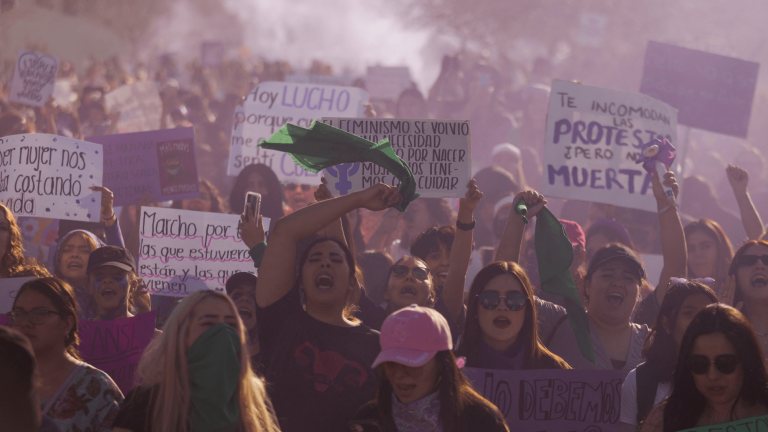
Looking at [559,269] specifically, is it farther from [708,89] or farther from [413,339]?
[708,89]

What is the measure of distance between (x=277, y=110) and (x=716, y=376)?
562 centimetres

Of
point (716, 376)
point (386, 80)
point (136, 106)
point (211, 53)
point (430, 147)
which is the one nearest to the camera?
point (716, 376)

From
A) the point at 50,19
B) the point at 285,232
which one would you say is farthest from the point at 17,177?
the point at 50,19

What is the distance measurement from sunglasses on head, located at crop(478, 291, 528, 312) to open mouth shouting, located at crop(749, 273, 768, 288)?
161 centimetres

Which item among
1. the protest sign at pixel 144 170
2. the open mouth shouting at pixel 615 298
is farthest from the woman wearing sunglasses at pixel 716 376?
the protest sign at pixel 144 170

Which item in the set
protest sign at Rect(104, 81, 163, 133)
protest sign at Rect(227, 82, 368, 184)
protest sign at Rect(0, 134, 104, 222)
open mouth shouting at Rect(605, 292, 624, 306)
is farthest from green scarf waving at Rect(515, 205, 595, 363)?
protest sign at Rect(104, 81, 163, 133)

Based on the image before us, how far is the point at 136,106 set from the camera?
30.6 ft

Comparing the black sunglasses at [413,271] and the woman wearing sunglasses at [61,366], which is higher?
the black sunglasses at [413,271]

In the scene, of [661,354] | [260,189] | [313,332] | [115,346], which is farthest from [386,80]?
[313,332]

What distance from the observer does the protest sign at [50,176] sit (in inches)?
225

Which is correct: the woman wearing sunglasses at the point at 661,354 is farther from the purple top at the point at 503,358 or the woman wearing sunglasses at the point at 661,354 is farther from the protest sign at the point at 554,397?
the purple top at the point at 503,358

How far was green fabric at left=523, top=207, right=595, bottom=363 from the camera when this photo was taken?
4.17m

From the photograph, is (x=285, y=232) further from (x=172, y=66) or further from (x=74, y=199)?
(x=172, y=66)

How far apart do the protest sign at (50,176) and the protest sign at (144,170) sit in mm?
687
